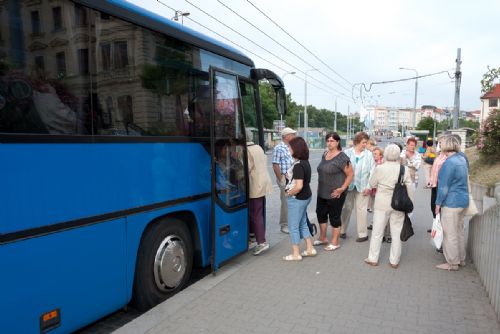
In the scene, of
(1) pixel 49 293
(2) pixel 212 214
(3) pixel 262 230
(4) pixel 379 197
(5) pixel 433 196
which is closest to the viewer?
(1) pixel 49 293

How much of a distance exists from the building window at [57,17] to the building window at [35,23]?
143 millimetres

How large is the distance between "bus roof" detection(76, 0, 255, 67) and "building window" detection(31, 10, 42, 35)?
43cm

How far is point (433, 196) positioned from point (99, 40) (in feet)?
19.7

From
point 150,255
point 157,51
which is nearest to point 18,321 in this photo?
point 150,255

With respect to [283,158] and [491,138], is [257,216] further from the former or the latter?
[491,138]

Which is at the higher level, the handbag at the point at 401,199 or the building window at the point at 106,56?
the building window at the point at 106,56

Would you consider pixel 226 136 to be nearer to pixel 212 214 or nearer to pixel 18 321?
pixel 212 214

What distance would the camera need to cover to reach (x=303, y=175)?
5.69 metres

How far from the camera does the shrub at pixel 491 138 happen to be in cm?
1625

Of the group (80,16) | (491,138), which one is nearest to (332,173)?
(80,16)

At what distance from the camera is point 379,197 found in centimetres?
572

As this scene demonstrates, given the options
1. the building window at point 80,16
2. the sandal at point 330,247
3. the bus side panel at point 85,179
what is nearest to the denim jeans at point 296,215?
the sandal at point 330,247

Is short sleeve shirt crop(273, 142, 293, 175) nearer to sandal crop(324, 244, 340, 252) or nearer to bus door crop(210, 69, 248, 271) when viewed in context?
sandal crop(324, 244, 340, 252)

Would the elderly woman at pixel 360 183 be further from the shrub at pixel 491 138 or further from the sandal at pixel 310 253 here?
the shrub at pixel 491 138
